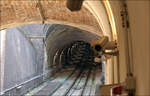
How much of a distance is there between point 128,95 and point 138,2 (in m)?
0.89


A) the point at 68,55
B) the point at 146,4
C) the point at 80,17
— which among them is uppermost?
the point at 80,17

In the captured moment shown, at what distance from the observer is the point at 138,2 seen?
1.82m

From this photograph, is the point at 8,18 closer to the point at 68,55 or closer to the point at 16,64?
the point at 16,64

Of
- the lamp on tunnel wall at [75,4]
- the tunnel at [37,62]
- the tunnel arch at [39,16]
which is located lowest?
the tunnel at [37,62]

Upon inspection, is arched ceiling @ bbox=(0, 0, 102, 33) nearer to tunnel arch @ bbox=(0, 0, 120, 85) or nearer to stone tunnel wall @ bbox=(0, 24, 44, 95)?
tunnel arch @ bbox=(0, 0, 120, 85)

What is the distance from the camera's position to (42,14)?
24.1ft

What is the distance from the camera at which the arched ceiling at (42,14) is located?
21.4 ft

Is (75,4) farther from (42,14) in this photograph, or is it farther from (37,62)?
(37,62)

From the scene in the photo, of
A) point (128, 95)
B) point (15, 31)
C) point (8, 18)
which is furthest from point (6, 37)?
point (128, 95)

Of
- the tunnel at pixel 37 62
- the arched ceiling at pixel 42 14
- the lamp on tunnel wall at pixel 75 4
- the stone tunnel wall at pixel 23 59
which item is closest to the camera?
A: the lamp on tunnel wall at pixel 75 4

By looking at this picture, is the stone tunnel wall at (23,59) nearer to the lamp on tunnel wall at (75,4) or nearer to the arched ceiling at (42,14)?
the arched ceiling at (42,14)

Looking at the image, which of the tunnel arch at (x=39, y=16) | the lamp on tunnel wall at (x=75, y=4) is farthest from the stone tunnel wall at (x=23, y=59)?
the lamp on tunnel wall at (x=75, y=4)

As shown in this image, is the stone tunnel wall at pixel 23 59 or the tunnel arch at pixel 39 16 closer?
the tunnel arch at pixel 39 16

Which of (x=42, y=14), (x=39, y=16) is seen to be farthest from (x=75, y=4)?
(x=39, y=16)
